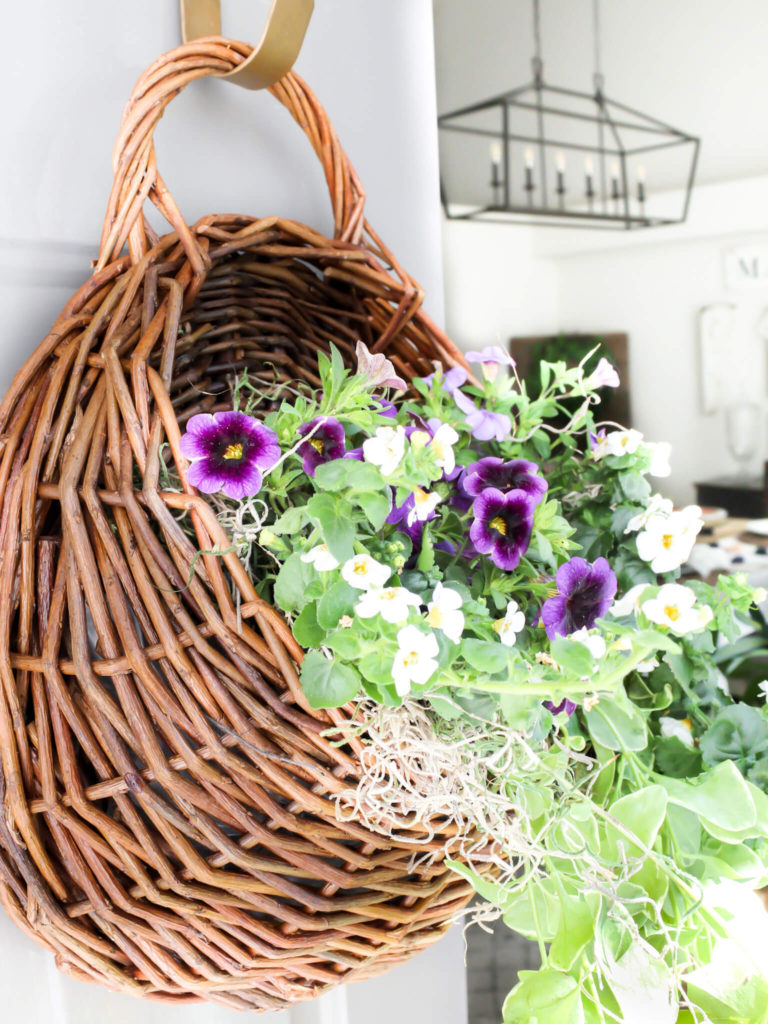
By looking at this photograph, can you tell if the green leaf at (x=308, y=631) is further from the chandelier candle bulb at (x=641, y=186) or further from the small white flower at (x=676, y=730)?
the chandelier candle bulb at (x=641, y=186)

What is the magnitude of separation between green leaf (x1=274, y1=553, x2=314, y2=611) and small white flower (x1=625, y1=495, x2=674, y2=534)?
239 millimetres

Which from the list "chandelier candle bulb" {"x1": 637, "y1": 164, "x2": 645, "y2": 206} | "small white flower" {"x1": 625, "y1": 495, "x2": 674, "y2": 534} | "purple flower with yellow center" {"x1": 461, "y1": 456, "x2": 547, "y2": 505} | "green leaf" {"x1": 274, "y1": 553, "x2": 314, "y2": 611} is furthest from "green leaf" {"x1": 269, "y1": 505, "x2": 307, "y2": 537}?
"chandelier candle bulb" {"x1": 637, "y1": 164, "x2": 645, "y2": 206}

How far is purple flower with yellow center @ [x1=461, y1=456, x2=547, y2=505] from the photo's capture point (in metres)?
0.51

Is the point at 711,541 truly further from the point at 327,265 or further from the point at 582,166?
the point at 327,265

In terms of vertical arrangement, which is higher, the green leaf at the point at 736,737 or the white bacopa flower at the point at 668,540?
the white bacopa flower at the point at 668,540

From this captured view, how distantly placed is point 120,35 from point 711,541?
1.71m

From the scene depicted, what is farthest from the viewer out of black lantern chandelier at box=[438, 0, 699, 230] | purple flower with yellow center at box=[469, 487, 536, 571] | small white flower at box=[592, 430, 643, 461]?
black lantern chandelier at box=[438, 0, 699, 230]

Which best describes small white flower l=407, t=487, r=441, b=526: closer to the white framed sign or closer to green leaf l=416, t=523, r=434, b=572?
green leaf l=416, t=523, r=434, b=572

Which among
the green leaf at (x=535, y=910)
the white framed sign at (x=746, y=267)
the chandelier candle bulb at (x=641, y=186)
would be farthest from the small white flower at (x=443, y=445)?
the chandelier candle bulb at (x=641, y=186)

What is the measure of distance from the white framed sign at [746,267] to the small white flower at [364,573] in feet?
5.96

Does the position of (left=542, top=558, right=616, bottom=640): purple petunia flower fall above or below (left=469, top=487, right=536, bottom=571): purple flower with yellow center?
below

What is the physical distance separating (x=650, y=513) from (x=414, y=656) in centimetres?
24

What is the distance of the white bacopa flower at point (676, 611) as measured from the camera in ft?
1.24

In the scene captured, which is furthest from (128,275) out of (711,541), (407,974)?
(711,541)
